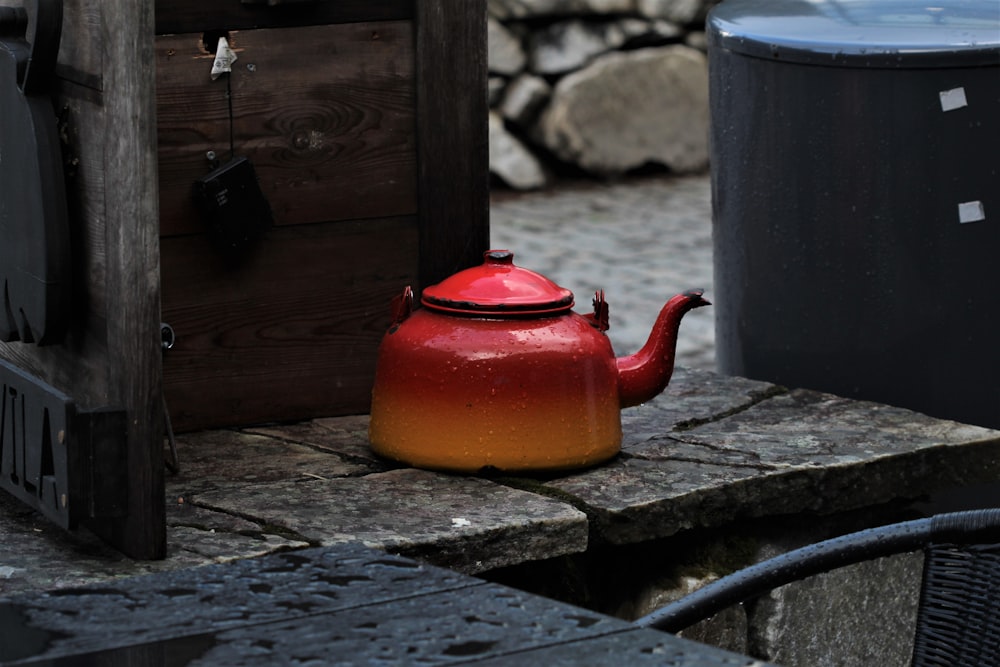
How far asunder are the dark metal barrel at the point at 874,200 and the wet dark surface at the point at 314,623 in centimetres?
196

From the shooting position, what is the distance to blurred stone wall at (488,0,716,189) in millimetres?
9000

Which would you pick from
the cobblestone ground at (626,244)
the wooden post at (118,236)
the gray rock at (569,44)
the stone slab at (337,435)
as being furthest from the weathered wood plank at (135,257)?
the gray rock at (569,44)

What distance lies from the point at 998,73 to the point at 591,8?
584 centimetres

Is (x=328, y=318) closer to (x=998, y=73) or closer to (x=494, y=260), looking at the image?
(x=494, y=260)

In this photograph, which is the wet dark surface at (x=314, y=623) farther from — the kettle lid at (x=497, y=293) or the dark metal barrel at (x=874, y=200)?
the dark metal barrel at (x=874, y=200)

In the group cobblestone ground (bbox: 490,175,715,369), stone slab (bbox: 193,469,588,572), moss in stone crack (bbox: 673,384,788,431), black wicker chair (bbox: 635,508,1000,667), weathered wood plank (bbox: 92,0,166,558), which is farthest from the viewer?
cobblestone ground (bbox: 490,175,715,369)

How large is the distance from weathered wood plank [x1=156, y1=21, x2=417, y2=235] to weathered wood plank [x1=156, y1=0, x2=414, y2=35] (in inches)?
0.6

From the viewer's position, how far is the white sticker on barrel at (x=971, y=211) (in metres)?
3.43

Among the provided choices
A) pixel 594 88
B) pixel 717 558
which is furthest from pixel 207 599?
pixel 594 88

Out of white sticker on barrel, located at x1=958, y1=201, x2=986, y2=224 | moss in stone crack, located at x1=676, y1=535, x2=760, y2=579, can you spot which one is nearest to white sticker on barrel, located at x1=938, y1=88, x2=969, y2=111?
white sticker on barrel, located at x1=958, y1=201, x2=986, y2=224

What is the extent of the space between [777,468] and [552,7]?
6374 mm

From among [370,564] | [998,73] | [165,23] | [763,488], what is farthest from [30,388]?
[998,73]

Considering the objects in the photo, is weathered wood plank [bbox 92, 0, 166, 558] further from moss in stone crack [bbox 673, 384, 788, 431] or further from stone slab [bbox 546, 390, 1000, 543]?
moss in stone crack [bbox 673, 384, 788, 431]

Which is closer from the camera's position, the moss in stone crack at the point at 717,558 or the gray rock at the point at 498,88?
the moss in stone crack at the point at 717,558
